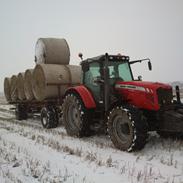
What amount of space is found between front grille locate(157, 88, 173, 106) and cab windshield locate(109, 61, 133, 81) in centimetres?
141

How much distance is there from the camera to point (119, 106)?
272 inches

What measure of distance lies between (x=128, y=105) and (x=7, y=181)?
10.8ft

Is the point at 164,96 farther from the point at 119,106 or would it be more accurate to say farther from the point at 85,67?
the point at 85,67

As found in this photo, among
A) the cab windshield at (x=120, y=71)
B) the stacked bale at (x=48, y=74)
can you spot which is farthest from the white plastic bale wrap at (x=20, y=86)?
the cab windshield at (x=120, y=71)

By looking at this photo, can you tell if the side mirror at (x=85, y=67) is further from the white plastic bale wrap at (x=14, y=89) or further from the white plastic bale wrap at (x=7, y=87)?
the white plastic bale wrap at (x=7, y=87)

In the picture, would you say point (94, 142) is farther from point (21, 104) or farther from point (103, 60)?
point (21, 104)

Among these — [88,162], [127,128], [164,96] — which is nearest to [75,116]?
[127,128]

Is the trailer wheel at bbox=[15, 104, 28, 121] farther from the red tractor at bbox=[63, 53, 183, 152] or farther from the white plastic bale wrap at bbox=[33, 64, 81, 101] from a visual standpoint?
the red tractor at bbox=[63, 53, 183, 152]

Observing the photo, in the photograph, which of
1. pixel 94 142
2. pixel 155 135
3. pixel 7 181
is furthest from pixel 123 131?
pixel 7 181

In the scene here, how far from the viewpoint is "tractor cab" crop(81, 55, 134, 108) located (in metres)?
7.34

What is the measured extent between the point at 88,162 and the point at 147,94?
2.17 m

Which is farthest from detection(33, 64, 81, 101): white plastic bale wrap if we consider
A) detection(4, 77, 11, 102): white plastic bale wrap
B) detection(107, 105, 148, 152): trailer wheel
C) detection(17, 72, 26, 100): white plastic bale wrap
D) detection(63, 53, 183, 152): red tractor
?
detection(107, 105, 148, 152): trailer wheel

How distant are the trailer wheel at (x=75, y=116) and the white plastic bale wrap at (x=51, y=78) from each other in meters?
2.12

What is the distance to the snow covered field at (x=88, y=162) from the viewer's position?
182 inches
